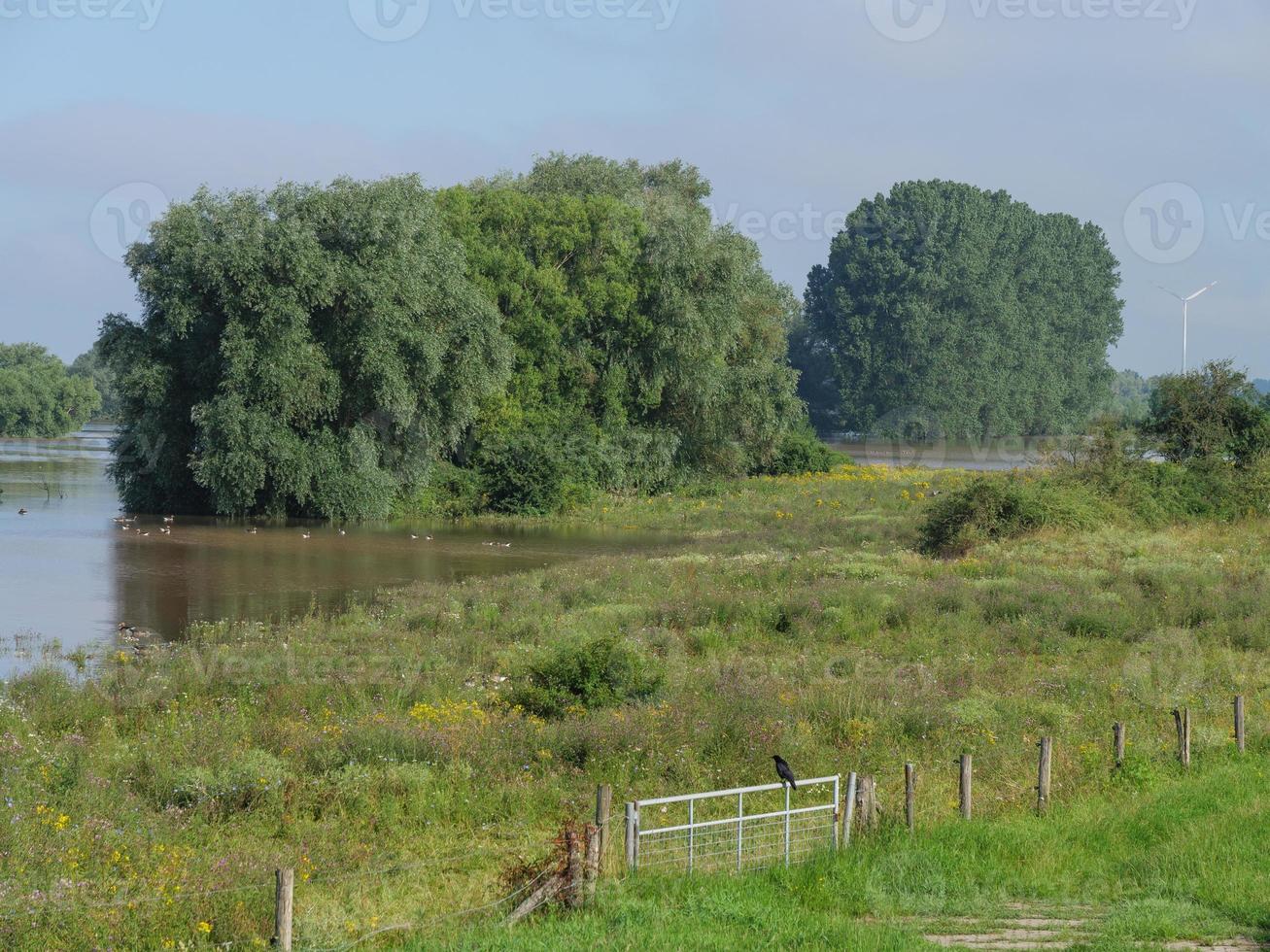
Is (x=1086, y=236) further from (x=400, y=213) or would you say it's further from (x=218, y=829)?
(x=218, y=829)

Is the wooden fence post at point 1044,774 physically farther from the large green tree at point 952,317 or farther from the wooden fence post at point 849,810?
the large green tree at point 952,317

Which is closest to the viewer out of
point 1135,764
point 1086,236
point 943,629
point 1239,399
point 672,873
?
point 672,873

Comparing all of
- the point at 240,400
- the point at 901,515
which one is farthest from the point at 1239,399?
the point at 240,400

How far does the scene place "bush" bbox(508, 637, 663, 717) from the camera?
1688 cm

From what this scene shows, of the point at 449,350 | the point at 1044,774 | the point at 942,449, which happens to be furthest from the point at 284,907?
the point at 942,449

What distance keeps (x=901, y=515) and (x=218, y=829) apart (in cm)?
3702

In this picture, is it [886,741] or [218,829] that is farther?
[886,741]

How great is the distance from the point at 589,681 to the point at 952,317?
93243 mm

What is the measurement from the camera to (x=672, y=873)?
1039 cm

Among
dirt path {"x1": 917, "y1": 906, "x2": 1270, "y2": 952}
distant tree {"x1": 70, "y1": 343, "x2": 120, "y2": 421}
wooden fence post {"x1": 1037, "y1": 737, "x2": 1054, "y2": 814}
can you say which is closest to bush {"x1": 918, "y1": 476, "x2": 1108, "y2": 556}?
wooden fence post {"x1": 1037, "y1": 737, "x2": 1054, "y2": 814}

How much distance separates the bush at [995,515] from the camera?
3606 cm

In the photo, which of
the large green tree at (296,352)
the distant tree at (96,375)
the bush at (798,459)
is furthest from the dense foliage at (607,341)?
the distant tree at (96,375)

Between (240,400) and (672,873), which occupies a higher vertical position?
(240,400)

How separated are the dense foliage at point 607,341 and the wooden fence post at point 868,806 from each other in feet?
129
